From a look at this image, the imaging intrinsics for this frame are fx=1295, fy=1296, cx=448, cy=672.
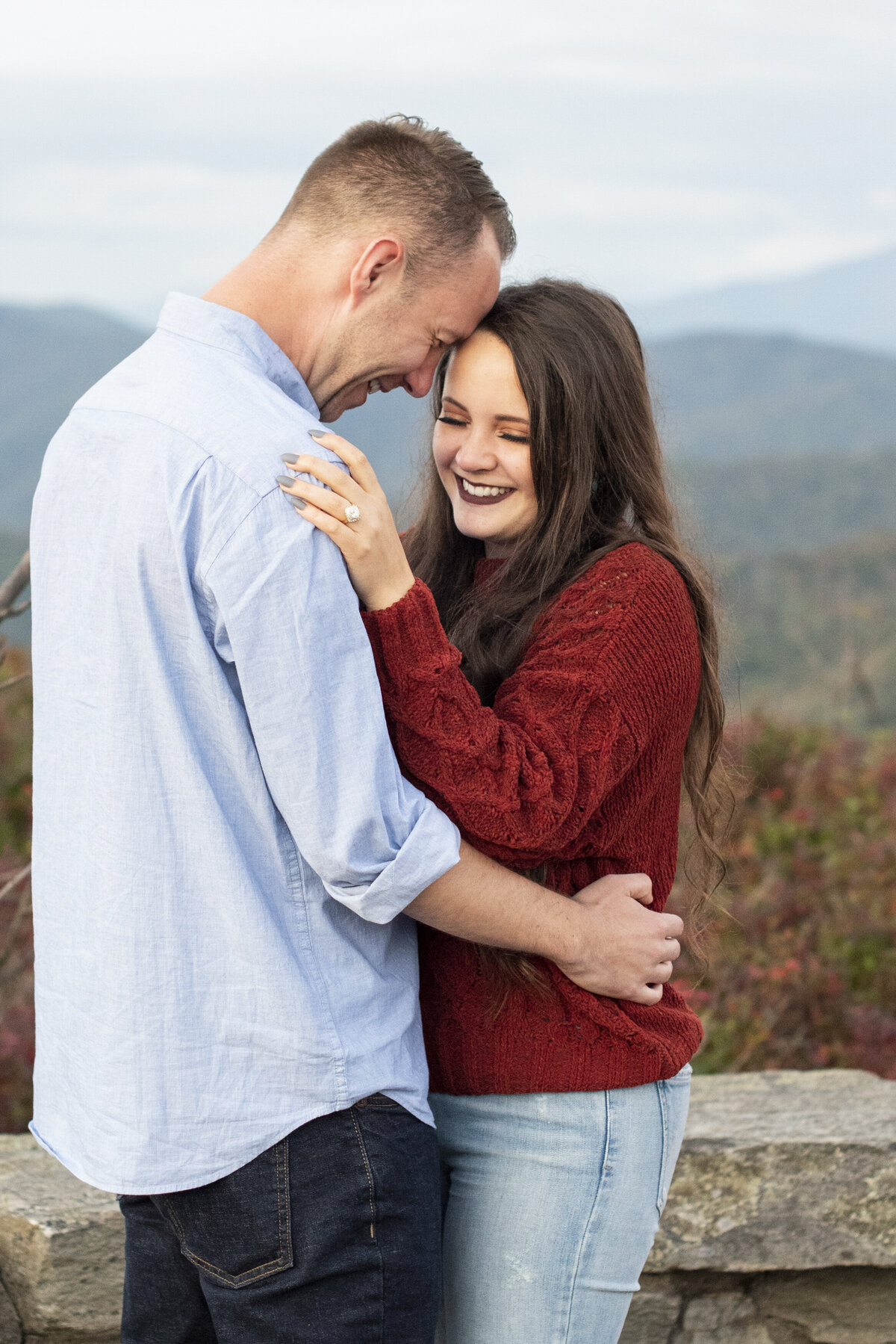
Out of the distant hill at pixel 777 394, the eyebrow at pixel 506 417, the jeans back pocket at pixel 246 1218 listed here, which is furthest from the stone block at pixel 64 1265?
the distant hill at pixel 777 394

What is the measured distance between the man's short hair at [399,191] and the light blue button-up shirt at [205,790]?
31cm

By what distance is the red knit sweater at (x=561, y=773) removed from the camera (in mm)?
1589

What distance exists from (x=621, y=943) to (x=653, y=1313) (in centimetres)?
119

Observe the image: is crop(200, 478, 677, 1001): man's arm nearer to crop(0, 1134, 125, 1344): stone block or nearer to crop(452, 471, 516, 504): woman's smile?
crop(452, 471, 516, 504): woman's smile

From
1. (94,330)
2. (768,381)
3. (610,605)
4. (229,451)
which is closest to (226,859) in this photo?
(229,451)

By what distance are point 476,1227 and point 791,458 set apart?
1045 inches

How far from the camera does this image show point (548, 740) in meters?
1.65

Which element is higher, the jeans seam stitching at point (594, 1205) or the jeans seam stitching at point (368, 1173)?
the jeans seam stitching at point (368, 1173)

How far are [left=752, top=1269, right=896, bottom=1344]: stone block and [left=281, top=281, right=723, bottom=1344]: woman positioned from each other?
916mm

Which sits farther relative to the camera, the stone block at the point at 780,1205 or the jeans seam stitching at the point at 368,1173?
the stone block at the point at 780,1205

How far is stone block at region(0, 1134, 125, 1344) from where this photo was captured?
2.33 metres

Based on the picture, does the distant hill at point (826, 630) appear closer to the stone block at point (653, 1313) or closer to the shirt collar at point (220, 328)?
the stone block at point (653, 1313)

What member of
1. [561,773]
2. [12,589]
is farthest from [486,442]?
[12,589]

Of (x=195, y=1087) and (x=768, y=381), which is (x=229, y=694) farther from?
(x=768, y=381)
